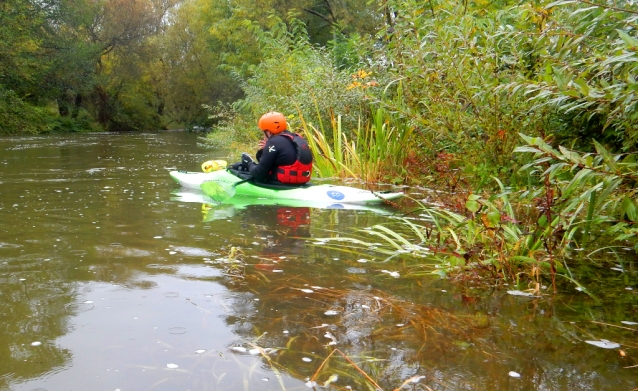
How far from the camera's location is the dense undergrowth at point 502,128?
3174 millimetres

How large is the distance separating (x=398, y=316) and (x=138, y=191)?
5563 millimetres

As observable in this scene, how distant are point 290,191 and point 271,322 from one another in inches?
173

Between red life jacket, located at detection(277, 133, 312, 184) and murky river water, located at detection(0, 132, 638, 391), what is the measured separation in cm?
247

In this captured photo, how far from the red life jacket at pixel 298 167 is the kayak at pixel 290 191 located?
0.11 meters

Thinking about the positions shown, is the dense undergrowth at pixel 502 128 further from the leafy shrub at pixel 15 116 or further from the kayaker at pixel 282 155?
the leafy shrub at pixel 15 116

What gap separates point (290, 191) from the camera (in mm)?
7250

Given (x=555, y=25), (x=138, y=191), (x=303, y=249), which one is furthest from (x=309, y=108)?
(x=555, y=25)

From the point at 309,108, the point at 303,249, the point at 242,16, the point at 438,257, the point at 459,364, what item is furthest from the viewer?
the point at 242,16

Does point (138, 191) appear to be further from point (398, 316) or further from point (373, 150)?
point (398, 316)

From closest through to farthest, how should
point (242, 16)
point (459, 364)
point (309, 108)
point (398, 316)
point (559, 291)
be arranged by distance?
point (459, 364), point (398, 316), point (559, 291), point (309, 108), point (242, 16)

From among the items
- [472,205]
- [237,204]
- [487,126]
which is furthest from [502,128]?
[237,204]

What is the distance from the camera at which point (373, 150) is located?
7789mm

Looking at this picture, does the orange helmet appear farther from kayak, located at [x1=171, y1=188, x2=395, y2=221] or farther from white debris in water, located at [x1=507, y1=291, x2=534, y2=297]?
white debris in water, located at [x1=507, y1=291, x2=534, y2=297]

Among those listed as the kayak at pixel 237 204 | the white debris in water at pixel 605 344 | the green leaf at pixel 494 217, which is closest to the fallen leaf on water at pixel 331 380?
the white debris in water at pixel 605 344
